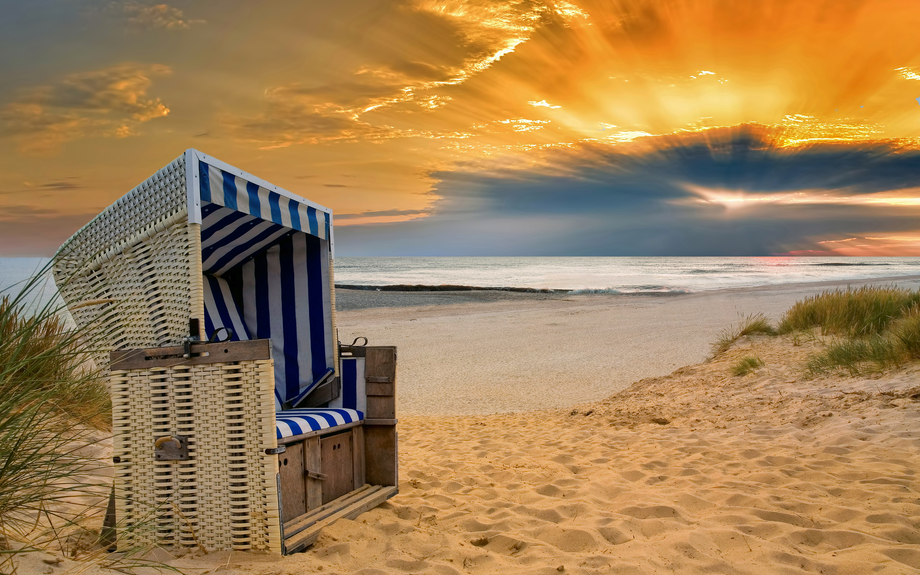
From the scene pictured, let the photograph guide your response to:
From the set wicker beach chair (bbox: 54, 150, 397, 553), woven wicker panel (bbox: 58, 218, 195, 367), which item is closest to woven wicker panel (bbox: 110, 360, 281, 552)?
wicker beach chair (bbox: 54, 150, 397, 553)

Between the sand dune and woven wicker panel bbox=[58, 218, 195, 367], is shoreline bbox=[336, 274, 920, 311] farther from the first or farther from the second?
woven wicker panel bbox=[58, 218, 195, 367]

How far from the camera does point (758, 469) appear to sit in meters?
4.03

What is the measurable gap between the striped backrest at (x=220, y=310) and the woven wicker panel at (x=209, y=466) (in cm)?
114

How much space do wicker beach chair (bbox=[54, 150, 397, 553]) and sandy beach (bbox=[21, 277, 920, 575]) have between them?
0.73ft

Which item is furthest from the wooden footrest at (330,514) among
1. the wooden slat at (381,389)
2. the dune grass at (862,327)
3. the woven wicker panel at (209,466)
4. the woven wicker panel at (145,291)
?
the dune grass at (862,327)

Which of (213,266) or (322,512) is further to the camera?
(213,266)

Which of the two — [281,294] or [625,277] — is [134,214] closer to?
[281,294]

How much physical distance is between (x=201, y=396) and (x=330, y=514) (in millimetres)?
1039

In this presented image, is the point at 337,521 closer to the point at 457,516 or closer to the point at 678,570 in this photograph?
the point at 457,516

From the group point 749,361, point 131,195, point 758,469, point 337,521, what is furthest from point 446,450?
point 749,361

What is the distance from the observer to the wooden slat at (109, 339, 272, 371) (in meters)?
2.82

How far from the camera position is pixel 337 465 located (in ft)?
12.1

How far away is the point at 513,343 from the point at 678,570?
9902mm

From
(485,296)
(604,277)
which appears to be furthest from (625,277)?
(485,296)
